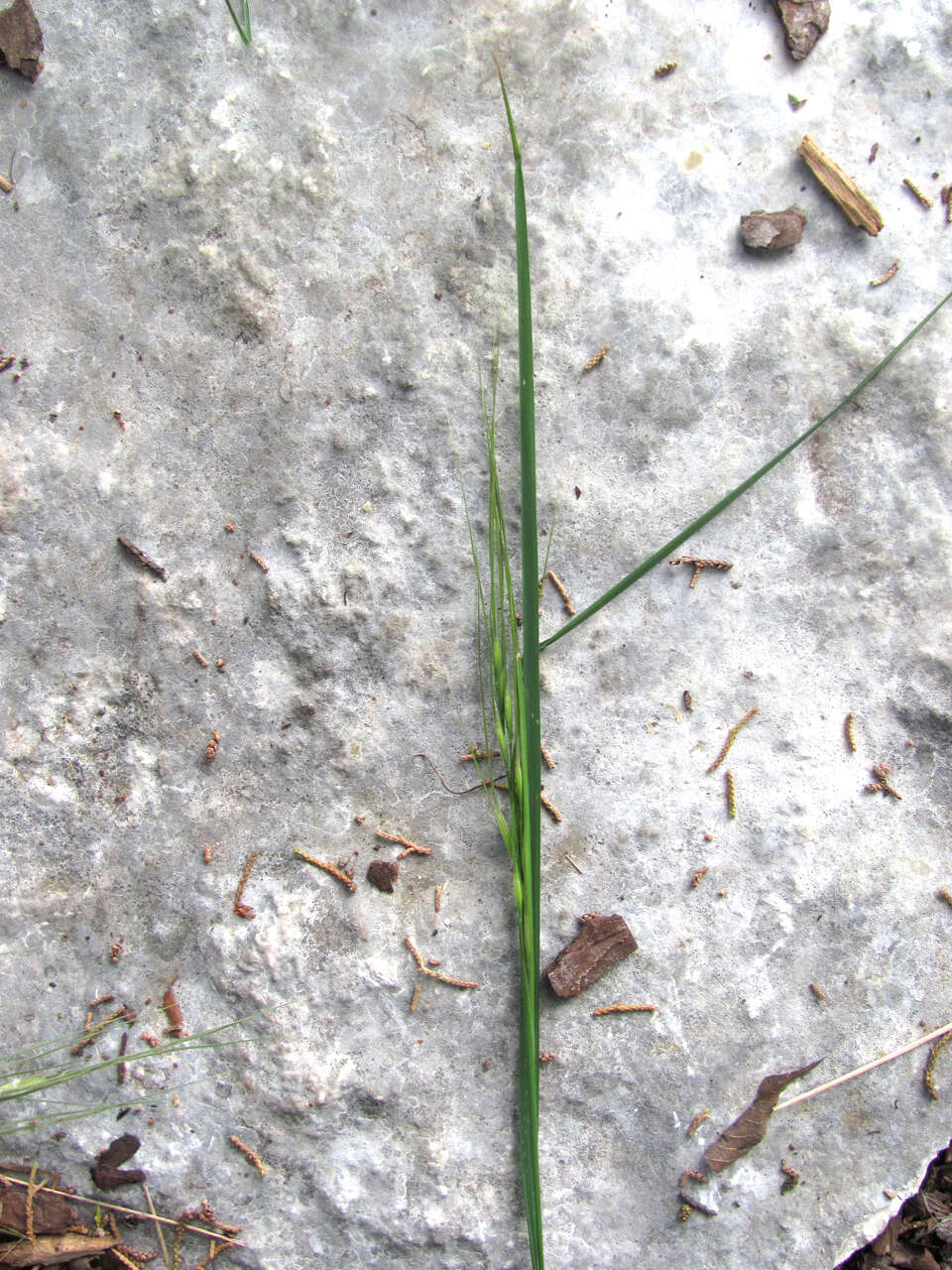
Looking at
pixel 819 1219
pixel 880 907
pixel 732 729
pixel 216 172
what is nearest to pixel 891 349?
pixel 732 729

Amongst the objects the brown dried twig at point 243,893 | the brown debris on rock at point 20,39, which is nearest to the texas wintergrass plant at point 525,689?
the brown dried twig at point 243,893

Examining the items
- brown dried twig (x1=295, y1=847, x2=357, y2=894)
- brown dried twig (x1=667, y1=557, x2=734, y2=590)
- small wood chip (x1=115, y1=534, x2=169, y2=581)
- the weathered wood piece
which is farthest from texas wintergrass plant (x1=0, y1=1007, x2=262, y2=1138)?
the weathered wood piece

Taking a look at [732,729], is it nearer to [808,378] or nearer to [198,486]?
[808,378]

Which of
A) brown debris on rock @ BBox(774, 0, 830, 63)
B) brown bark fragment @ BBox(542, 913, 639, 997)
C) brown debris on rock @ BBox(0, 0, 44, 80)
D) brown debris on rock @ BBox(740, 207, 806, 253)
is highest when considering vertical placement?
brown debris on rock @ BBox(774, 0, 830, 63)

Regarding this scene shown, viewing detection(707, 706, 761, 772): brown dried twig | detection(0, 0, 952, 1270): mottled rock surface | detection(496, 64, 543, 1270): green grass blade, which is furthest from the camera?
detection(707, 706, 761, 772): brown dried twig

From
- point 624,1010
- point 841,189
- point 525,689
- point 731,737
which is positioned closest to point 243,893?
point 525,689

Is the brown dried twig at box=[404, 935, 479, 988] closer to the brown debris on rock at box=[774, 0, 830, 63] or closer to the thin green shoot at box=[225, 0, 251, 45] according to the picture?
the thin green shoot at box=[225, 0, 251, 45]

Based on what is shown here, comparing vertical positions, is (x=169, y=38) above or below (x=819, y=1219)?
above

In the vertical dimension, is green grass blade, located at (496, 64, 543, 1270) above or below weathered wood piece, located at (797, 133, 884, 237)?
below
